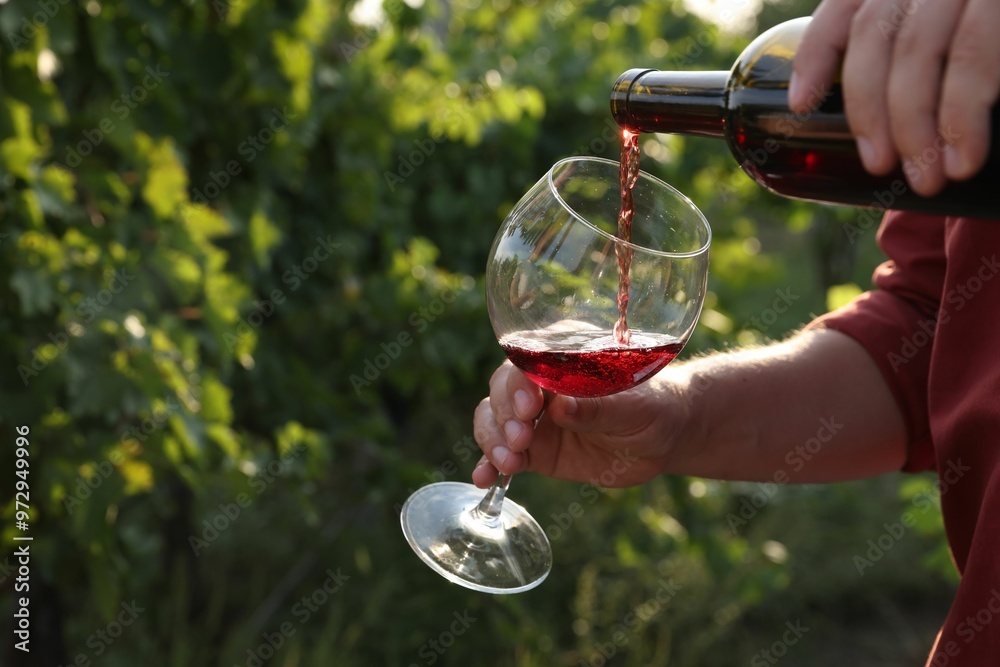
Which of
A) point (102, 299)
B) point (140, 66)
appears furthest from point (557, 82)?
point (102, 299)

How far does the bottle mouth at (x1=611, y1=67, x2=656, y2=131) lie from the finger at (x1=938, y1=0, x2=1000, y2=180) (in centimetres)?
45

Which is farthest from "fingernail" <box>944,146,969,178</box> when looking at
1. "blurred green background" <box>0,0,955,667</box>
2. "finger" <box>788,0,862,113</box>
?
"blurred green background" <box>0,0,955,667</box>

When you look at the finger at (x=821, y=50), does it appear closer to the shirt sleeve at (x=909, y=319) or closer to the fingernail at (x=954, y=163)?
the fingernail at (x=954, y=163)

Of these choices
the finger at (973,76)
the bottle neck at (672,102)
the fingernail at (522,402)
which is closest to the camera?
the finger at (973,76)

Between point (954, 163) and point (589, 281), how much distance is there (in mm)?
517

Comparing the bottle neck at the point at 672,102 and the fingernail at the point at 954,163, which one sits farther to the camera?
the bottle neck at the point at 672,102

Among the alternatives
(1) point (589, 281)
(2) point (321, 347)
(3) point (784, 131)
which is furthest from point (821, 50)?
(2) point (321, 347)

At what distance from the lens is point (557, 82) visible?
4.11 meters

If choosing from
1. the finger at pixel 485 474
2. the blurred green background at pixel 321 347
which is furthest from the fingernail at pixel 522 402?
the blurred green background at pixel 321 347

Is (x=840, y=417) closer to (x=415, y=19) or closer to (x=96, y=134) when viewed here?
(x=96, y=134)

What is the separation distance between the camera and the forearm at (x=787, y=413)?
58.2 inches

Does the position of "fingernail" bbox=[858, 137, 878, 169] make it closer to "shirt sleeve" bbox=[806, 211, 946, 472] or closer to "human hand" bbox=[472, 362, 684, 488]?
"human hand" bbox=[472, 362, 684, 488]

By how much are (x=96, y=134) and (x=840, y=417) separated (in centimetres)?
177

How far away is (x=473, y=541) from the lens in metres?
1.37
